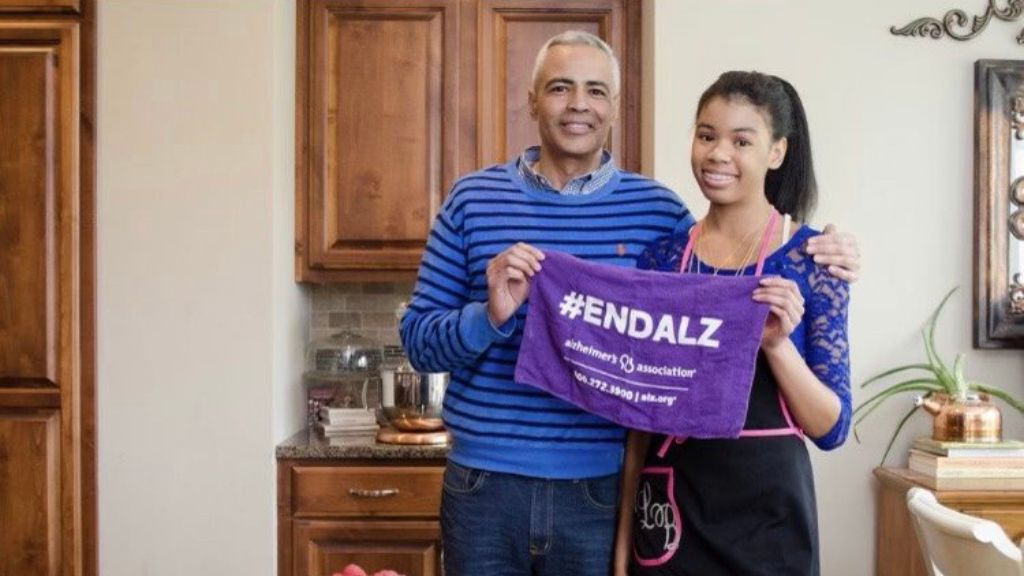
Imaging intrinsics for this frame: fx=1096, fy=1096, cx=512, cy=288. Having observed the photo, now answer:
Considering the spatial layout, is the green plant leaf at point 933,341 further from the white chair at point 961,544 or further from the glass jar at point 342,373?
the glass jar at point 342,373

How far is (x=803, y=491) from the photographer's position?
135cm

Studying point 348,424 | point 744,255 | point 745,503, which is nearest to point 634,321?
point 744,255

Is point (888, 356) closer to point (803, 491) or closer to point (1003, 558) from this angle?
point (1003, 558)

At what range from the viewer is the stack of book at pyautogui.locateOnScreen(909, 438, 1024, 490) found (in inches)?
96.7

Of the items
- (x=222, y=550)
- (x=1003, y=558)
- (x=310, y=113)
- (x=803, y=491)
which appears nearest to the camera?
(x=803, y=491)

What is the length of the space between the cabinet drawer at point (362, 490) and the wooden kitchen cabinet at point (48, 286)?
55 centimetres

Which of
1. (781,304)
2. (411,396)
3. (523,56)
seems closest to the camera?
(781,304)

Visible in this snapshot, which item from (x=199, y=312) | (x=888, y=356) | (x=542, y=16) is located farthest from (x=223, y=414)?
(x=888, y=356)

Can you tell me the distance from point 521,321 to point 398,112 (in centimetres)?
154

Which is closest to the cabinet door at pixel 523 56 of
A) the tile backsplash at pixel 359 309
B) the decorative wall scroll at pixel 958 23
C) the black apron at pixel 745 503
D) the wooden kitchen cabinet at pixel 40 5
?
the tile backsplash at pixel 359 309

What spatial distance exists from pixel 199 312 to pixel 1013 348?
2.03 meters

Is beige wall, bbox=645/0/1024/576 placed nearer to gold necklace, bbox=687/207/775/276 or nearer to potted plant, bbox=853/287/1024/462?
potted plant, bbox=853/287/1024/462

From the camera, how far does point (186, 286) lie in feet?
8.92

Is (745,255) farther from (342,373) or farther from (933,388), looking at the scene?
(342,373)
